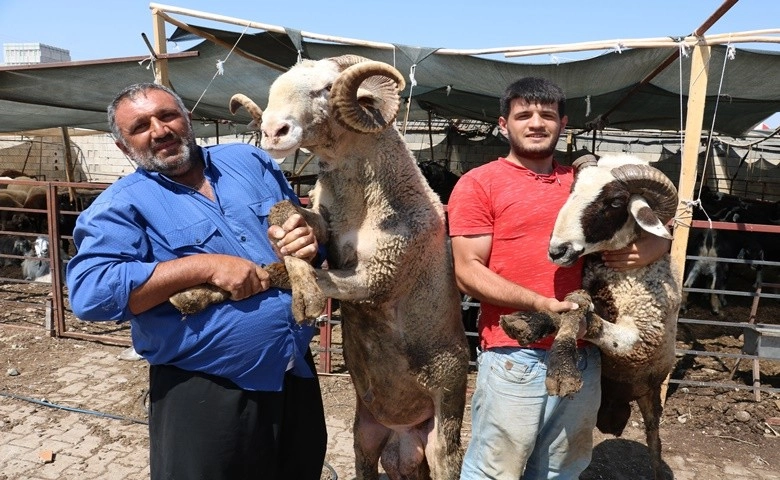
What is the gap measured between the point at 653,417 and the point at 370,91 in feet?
7.79

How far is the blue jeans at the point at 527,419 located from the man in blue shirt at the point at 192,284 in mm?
Answer: 857

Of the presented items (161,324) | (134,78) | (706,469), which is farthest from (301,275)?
(134,78)

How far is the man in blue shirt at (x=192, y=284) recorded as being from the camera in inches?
77.2

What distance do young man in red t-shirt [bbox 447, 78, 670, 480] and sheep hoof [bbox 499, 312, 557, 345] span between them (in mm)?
65

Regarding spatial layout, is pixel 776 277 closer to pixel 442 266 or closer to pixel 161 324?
pixel 442 266

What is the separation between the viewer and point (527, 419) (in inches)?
91.7

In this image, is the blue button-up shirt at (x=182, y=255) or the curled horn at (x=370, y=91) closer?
the blue button-up shirt at (x=182, y=255)

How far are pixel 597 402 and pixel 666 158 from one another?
53.3 feet

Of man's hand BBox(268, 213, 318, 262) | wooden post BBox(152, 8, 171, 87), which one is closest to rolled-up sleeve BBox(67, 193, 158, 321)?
man's hand BBox(268, 213, 318, 262)

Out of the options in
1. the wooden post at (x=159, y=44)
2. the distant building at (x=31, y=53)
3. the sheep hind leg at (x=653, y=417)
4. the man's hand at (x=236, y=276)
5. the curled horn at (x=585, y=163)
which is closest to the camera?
the man's hand at (x=236, y=276)

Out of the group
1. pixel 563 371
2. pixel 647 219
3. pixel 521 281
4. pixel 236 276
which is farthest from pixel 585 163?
pixel 236 276

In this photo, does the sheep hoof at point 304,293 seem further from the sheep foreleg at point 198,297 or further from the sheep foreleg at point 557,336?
the sheep foreleg at point 557,336

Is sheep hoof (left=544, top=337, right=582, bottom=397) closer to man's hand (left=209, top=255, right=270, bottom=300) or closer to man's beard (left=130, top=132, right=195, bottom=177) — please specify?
man's hand (left=209, top=255, right=270, bottom=300)

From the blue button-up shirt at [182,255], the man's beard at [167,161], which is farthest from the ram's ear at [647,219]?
the man's beard at [167,161]
